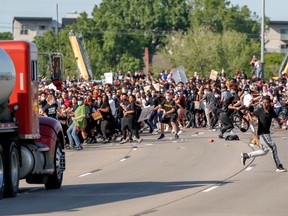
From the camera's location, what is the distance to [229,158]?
1176 inches

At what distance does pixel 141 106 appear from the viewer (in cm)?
4406

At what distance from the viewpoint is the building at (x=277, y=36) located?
164575 mm

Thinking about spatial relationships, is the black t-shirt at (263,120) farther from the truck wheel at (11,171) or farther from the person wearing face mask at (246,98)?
the person wearing face mask at (246,98)

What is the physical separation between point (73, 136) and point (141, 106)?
7875 mm

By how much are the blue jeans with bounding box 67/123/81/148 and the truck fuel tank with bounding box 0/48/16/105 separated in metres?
16.4

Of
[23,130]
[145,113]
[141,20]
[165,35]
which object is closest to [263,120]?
[23,130]

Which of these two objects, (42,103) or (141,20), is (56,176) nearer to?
(42,103)

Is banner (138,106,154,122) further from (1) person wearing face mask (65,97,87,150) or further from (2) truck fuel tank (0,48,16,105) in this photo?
(2) truck fuel tank (0,48,16,105)

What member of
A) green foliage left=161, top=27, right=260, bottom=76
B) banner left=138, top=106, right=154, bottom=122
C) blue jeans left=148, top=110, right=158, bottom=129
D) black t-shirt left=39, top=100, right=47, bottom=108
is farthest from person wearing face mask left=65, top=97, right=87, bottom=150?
green foliage left=161, top=27, right=260, bottom=76

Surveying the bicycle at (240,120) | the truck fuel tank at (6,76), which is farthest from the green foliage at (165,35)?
the truck fuel tank at (6,76)

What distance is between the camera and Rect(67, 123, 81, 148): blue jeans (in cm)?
3661

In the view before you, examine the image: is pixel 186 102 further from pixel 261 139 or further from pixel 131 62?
pixel 131 62

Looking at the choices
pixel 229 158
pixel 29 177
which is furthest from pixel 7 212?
pixel 229 158

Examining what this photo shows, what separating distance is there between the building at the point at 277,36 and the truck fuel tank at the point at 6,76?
14577 cm
